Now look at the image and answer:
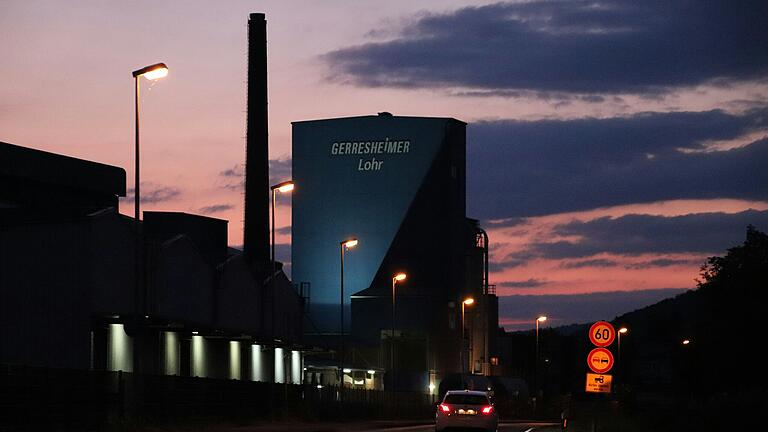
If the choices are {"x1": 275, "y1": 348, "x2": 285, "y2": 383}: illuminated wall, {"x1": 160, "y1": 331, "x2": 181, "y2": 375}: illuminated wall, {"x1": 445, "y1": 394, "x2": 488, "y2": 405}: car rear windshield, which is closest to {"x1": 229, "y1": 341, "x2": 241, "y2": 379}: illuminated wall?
{"x1": 160, "y1": 331, "x2": 181, "y2": 375}: illuminated wall

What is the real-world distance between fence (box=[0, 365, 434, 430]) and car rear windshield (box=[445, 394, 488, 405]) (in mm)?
10401

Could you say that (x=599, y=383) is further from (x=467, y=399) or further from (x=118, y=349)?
(x=118, y=349)

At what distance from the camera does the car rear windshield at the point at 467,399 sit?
42.1 metres

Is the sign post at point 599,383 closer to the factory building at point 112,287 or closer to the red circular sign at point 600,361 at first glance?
the red circular sign at point 600,361

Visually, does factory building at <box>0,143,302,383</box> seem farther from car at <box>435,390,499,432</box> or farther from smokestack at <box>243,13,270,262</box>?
car at <box>435,390,499,432</box>

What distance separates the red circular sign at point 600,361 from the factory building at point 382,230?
79.3m

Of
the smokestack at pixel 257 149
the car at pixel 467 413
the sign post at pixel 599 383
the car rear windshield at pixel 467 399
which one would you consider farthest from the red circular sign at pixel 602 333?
the smokestack at pixel 257 149

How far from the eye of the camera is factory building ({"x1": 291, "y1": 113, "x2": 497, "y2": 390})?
113 meters

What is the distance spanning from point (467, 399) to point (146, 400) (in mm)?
11117

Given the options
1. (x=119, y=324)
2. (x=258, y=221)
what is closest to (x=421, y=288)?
(x=258, y=221)

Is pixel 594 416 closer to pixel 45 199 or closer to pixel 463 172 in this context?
pixel 45 199

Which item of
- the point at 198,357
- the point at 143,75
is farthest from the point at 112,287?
the point at 143,75

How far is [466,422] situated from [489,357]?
9480cm

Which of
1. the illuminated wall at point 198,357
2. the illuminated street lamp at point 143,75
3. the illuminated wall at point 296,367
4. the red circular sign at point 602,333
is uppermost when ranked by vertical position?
the illuminated street lamp at point 143,75
